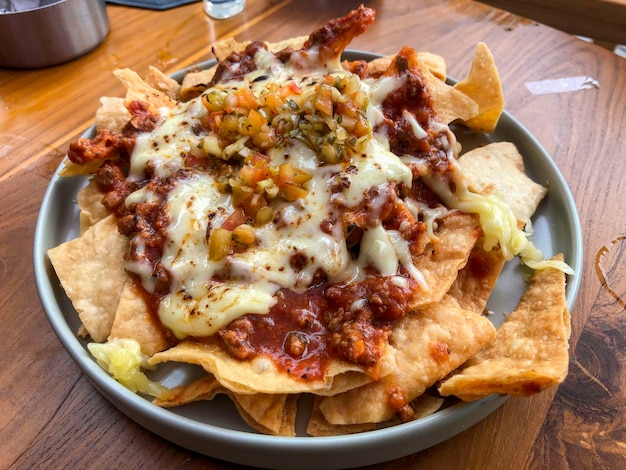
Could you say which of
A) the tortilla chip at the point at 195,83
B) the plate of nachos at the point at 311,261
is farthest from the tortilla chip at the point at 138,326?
the tortilla chip at the point at 195,83

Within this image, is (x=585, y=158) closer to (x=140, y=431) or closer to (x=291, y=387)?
(x=291, y=387)

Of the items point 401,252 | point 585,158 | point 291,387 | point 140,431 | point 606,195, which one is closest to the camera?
point 291,387

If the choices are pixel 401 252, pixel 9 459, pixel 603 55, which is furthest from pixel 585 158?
pixel 9 459

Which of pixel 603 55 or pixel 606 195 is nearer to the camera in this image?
pixel 606 195

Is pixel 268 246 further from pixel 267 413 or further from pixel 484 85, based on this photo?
pixel 484 85

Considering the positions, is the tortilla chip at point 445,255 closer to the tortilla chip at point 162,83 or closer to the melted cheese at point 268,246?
the melted cheese at point 268,246

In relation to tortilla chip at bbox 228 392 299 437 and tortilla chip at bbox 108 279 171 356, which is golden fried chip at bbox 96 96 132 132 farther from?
tortilla chip at bbox 228 392 299 437

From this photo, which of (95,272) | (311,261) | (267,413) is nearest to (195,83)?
(95,272)
